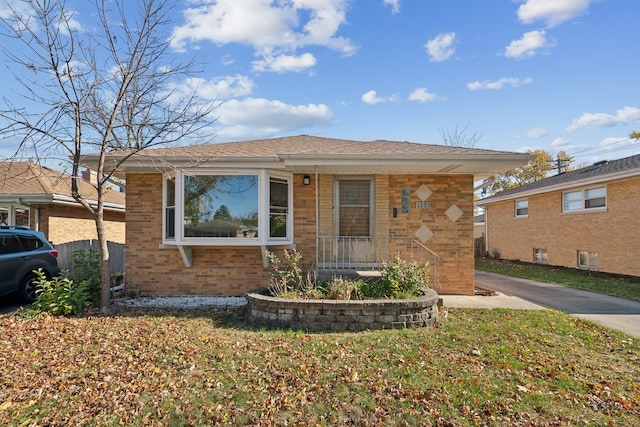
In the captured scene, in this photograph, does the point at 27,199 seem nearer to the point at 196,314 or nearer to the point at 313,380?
the point at 196,314

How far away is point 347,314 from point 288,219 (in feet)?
9.74

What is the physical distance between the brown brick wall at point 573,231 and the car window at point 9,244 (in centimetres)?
1708

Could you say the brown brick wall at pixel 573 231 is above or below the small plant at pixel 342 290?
above

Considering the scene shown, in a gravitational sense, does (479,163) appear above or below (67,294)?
above

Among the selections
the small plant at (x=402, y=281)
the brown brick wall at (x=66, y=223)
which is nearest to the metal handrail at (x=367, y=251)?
the small plant at (x=402, y=281)

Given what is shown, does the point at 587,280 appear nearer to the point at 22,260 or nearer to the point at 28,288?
the point at 28,288

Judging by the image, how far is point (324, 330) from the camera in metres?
5.58

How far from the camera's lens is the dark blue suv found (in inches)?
292

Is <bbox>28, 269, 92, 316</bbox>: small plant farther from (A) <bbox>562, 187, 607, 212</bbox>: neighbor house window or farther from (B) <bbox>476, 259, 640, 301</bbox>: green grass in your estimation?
(A) <bbox>562, 187, 607, 212</bbox>: neighbor house window

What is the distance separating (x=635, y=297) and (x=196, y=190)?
1023 centimetres

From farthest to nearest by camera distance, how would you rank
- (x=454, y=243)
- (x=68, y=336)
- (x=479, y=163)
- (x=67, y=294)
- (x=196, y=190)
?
(x=454, y=243) < (x=196, y=190) < (x=479, y=163) < (x=67, y=294) < (x=68, y=336)

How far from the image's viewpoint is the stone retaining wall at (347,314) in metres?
5.60

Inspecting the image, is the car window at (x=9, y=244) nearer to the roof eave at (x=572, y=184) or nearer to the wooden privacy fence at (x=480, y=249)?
the roof eave at (x=572, y=184)

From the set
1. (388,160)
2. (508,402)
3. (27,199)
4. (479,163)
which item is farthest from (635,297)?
(27,199)
